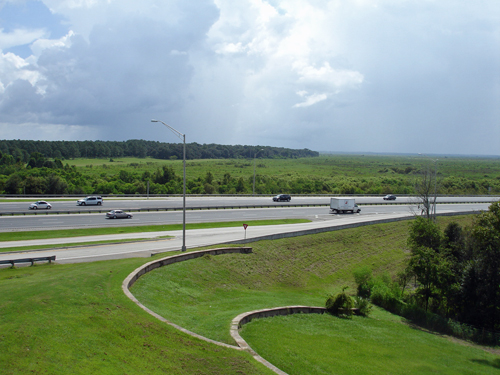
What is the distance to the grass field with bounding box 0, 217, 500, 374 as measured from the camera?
10352mm

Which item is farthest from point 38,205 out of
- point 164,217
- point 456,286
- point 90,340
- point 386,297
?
point 456,286

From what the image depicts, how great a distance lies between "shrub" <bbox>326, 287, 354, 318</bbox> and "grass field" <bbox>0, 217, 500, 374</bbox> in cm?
103

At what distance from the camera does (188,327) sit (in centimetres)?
1407

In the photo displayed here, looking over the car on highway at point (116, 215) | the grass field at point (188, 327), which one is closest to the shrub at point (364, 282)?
the grass field at point (188, 327)

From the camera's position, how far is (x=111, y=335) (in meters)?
11.6

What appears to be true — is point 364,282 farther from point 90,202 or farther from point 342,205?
point 90,202

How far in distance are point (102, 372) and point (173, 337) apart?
3.07m

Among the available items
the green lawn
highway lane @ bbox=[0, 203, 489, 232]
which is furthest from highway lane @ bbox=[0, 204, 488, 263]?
the green lawn

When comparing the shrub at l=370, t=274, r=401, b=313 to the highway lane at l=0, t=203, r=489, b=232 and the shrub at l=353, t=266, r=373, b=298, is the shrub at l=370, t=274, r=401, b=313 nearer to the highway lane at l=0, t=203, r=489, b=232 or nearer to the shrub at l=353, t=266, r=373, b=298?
the shrub at l=353, t=266, r=373, b=298

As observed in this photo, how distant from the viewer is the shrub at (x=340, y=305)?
20719 millimetres

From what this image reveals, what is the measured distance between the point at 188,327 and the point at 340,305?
10.2m

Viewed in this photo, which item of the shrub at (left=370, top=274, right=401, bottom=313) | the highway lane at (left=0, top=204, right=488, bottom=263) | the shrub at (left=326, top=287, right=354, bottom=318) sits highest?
the highway lane at (left=0, top=204, right=488, bottom=263)

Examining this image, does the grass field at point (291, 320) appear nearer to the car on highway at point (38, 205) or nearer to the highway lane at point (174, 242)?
the highway lane at point (174, 242)

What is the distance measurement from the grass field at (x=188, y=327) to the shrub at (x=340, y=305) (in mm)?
1026
